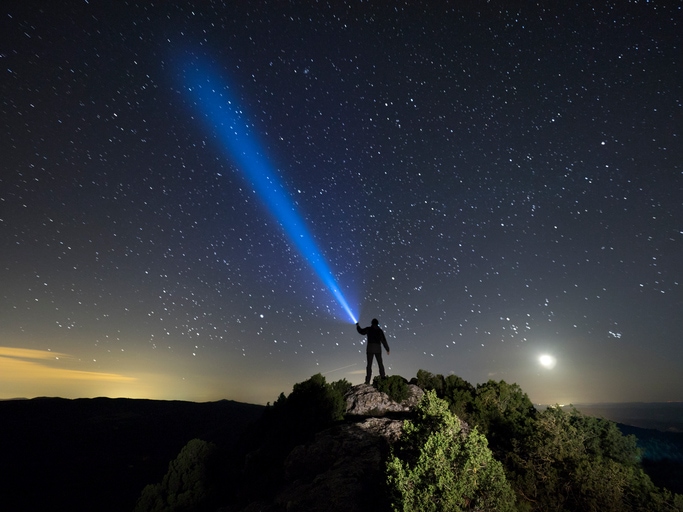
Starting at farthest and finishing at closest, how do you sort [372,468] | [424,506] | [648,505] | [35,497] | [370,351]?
[35,497], [370,351], [372,468], [648,505], [424,506]

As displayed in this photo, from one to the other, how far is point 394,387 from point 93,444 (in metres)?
28.9

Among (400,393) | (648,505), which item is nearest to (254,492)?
(400,393)

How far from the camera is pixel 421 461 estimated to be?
5.04m

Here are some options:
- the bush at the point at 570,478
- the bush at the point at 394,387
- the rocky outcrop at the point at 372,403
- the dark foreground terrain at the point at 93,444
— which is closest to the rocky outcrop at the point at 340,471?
the rocky outcrop at the point at 372,403

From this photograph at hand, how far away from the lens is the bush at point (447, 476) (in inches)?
188

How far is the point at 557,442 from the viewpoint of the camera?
24.8 ft

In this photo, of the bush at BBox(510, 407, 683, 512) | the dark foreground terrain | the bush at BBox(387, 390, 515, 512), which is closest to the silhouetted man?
the bush at BBox(510, 407, 683, 512)

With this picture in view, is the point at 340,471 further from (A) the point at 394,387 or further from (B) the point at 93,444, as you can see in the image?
(B) the point at 93,444

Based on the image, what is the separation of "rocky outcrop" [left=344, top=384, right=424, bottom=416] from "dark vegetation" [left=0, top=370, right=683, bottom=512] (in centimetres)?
36

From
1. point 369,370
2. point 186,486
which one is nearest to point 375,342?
point 369,370

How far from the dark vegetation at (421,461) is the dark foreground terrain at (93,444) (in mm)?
123

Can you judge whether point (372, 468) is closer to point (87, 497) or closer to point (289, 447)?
point (289, 447)

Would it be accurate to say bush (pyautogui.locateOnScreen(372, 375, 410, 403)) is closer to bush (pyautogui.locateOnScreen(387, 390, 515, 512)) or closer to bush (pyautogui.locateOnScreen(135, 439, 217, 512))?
bush (pyautogui.locateOnScreen(387, 390, 515, 512))

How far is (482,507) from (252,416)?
38.1 meters
